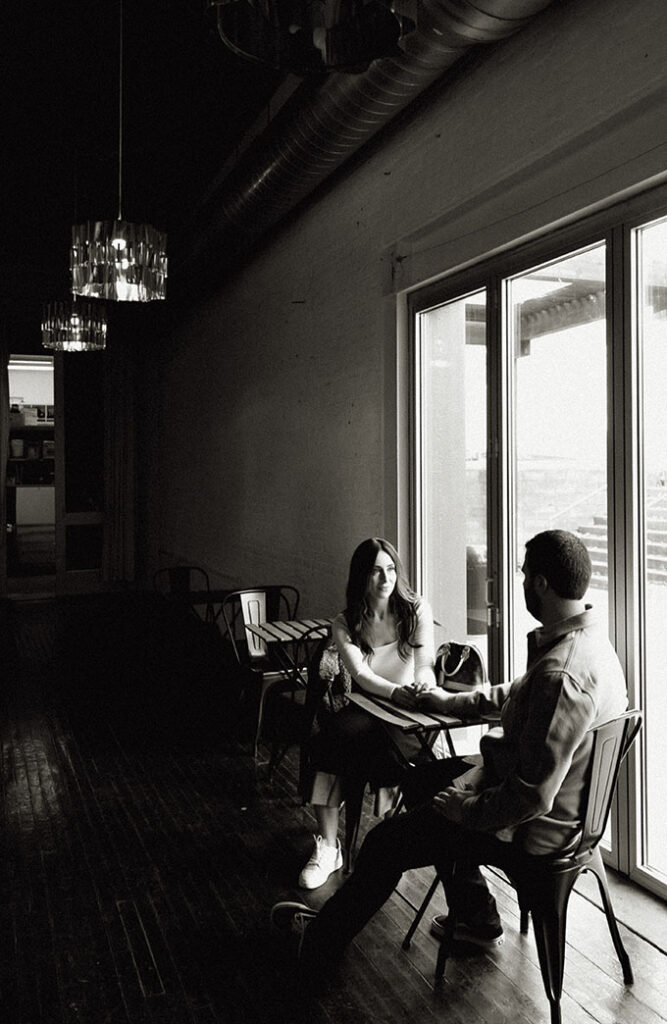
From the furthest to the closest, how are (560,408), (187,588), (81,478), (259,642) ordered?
(81,478) < (187,588) < (259,642) < (560,408)

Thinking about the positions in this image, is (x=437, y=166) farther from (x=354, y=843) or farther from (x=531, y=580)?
(x=354, y=843)

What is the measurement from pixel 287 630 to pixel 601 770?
100 inches

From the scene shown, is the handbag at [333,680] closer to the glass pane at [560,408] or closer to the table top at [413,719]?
the table top at [413,719]

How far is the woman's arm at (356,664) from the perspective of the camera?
10.5ft

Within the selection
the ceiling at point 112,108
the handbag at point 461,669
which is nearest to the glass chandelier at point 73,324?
A: the ceiling at point 112,108

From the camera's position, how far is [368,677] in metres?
3.24

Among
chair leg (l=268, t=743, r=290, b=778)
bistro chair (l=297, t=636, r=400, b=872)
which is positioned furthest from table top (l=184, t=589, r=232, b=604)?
bistro chair (l=297, t=636, r=400, b=872)

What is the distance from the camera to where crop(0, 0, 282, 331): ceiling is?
445 centimetres

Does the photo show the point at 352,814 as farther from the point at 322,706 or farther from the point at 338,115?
the point at 338,115

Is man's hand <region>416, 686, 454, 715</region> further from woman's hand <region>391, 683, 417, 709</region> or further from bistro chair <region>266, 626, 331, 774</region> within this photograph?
bistro chair <region>266, 626, 331, 774</region>

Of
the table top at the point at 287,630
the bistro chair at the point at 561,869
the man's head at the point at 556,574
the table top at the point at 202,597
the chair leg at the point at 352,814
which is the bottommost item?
the chair leg at the point at 352,814

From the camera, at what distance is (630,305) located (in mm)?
2990

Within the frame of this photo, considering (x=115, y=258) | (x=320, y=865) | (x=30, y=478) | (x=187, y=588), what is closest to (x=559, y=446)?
(x=320, y=865)

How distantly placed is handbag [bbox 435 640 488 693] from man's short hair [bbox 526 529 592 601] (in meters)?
0.94
